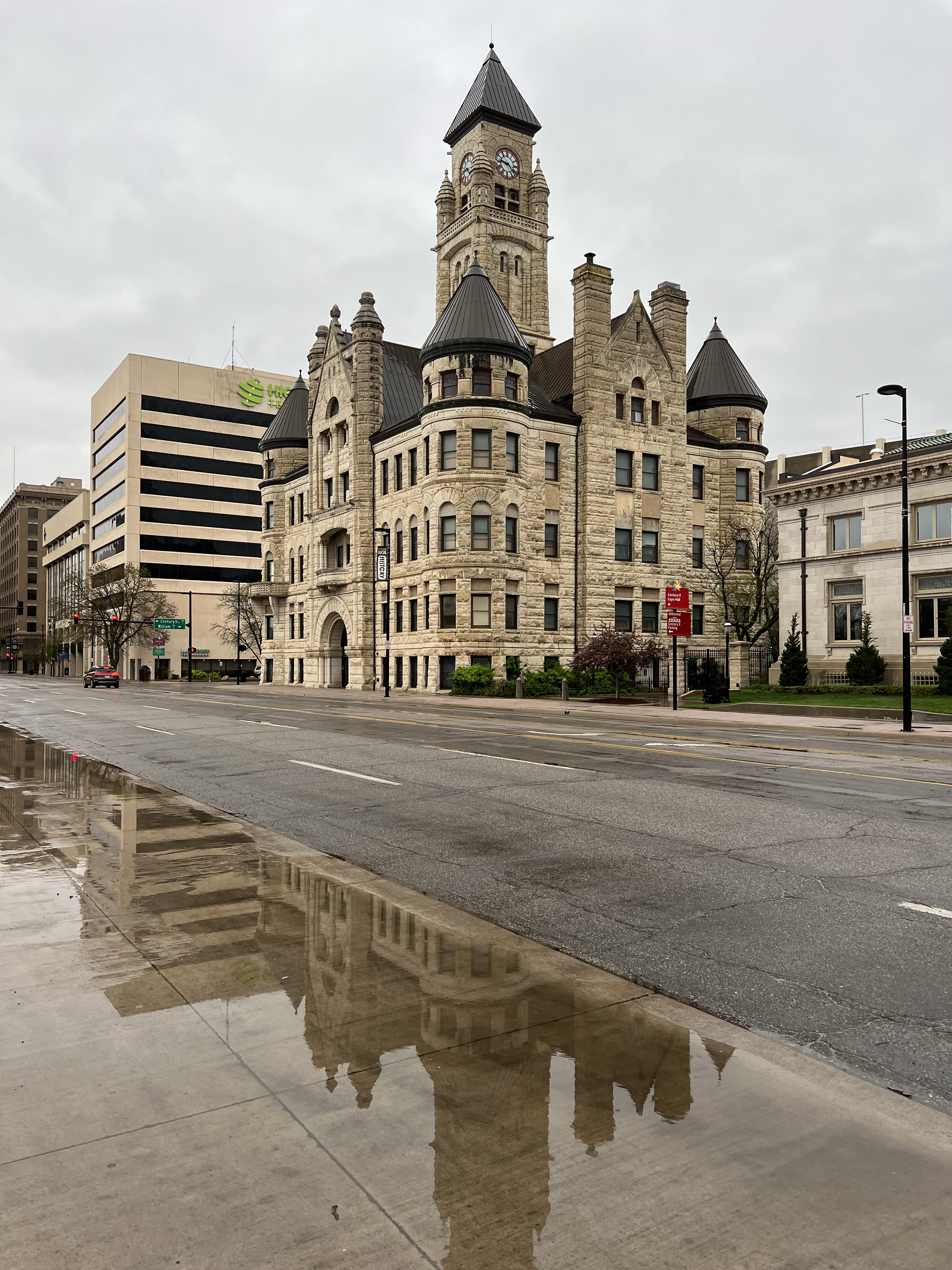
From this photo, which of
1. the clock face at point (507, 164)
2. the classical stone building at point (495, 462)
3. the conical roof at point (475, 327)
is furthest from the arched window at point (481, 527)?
the clock face at point (507, 164)

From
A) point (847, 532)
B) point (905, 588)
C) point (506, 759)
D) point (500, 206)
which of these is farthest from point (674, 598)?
point (500, 206)

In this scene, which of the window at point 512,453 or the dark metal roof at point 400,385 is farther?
the dark metal roof at point 400,385

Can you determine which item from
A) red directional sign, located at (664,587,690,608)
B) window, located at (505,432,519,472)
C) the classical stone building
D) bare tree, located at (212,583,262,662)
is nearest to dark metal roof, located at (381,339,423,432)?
the classical stone building

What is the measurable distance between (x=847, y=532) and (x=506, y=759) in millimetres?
33961

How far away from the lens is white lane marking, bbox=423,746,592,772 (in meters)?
14.3

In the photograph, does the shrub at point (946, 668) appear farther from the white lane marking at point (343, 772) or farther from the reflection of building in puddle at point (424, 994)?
the reflection of building in puddle at point (424, 994)

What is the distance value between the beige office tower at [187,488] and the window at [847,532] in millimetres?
62142

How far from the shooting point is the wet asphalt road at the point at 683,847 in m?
4.90

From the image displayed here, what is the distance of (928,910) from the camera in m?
6.44

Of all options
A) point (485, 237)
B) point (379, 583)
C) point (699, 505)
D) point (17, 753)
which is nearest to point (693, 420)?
point (699, 505)

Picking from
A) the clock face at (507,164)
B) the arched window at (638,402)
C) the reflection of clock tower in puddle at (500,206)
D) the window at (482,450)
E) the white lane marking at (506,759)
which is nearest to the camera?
the white lane marking at (506,759)

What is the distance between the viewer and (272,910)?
633cm

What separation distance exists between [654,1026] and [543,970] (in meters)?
0.96

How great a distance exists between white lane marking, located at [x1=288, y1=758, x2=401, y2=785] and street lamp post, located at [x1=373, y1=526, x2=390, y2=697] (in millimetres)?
31968
